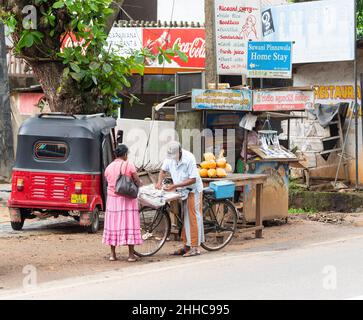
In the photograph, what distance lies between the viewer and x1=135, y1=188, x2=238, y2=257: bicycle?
12.3 metres

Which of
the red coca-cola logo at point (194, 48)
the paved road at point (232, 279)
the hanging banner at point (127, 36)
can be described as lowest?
the paved road at point (232, 279)

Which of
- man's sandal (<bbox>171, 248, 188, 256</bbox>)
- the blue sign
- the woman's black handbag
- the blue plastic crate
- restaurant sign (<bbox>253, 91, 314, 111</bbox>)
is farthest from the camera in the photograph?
the blue sign

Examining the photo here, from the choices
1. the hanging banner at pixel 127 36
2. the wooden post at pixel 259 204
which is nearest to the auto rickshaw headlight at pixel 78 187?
the wooden post at pixel 259 204

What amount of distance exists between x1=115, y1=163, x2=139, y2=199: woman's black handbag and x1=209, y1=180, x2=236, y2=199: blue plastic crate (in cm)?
174

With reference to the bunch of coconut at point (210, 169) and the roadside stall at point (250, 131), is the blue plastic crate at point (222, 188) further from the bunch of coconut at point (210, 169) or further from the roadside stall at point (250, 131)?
the roadside stall at point (250, 131)

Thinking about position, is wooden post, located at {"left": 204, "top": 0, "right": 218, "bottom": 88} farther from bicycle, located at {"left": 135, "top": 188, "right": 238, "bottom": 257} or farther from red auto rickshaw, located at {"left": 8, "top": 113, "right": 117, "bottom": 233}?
bicycle, located at {"left": 135, "top": 188, "right": 238, "bottom": 257}

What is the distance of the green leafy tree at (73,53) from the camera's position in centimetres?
1480

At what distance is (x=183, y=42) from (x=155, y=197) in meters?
A: 14.0

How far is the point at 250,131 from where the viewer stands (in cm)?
1530

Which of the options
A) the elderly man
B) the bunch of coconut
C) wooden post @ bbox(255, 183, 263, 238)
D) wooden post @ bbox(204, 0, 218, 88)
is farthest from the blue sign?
the elderly man

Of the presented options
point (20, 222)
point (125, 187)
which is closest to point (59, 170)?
point (20, 222)
